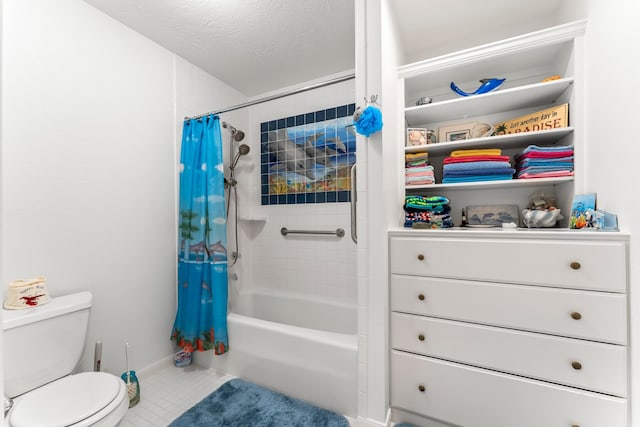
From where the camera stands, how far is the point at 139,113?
2.02 m

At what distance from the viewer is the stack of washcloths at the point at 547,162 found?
1579mm

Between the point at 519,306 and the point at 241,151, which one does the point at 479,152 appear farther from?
the point at 241,151

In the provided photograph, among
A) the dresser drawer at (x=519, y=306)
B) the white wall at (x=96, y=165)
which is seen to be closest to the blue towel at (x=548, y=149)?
the dresser drawer at (x=519, y=306)

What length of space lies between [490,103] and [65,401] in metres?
2.54

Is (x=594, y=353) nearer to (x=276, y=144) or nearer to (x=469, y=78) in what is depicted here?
(x=469, y=78)

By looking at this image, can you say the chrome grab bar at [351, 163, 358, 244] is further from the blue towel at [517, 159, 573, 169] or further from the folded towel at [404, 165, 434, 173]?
the blue towel at [517, 159, 573, 169]

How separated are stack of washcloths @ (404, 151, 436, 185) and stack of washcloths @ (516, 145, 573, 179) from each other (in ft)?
1.58

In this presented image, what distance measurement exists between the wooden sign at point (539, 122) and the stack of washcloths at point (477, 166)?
0.15 m

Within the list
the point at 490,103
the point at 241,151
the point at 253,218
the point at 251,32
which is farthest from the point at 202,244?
the point at 490,103

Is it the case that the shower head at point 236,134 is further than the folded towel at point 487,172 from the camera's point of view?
Yes

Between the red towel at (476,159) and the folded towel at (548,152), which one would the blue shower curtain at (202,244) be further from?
the folded towel at (548,152)

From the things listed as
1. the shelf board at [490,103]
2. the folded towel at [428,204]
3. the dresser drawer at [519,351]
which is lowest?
the dresser drawer at [519,351]

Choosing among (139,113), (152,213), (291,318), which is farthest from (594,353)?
(139,113)

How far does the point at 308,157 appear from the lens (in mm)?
2629
